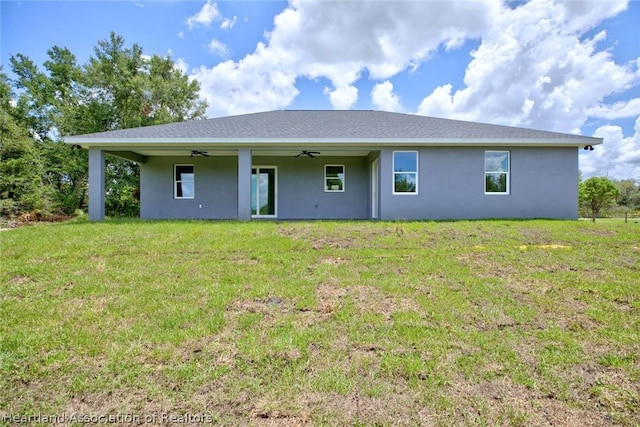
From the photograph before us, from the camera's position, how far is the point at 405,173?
35.2 ft

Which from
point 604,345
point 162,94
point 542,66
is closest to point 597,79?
point 542,66

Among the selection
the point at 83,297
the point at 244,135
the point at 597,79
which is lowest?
the point at 83,297

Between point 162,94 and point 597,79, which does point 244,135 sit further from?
point 597,79

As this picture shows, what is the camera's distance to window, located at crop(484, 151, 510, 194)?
10695 millimetres

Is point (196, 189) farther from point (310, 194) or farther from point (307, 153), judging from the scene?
point (307, 153)

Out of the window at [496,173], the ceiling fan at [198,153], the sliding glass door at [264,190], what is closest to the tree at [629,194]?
the window at [496,173]

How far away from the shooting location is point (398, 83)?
1717cm

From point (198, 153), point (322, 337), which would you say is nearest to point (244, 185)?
point (198, 153)

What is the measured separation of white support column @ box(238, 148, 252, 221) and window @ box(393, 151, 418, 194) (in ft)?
15.7

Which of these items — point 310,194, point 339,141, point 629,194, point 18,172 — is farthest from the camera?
point 629,194

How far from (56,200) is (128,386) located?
20821 millimetres

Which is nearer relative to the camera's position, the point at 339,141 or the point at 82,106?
the point at 339,141

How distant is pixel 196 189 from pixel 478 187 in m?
10.5

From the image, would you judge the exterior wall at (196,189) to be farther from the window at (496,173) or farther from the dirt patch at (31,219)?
the window at (496,173)
